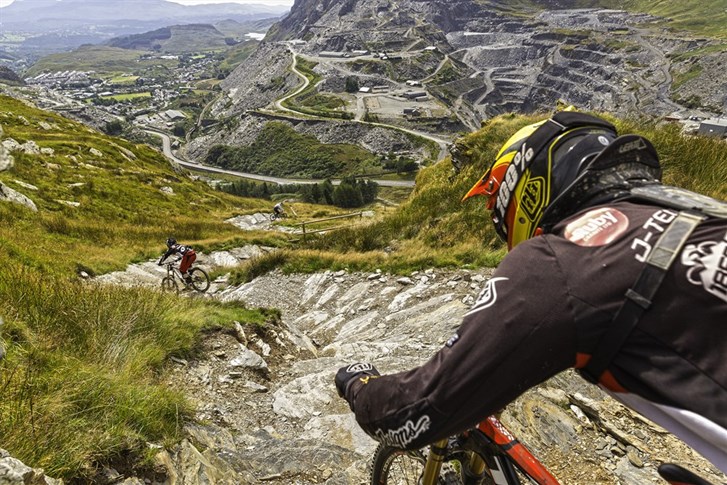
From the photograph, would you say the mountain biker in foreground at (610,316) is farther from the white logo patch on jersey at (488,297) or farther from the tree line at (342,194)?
the tree line at (342,194)

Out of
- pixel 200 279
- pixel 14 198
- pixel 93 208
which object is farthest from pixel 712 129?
pixel 93 208

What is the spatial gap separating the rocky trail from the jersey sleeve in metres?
3.35

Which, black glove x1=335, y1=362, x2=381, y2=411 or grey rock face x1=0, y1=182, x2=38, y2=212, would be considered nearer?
black glove x1=335, y1=362, x2=381, y2=411

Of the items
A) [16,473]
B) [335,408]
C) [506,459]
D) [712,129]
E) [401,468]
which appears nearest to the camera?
[16,473]

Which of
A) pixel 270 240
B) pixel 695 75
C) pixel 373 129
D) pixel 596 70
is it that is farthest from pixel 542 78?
pixel 270 240

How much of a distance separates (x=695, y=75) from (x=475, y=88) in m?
81.3

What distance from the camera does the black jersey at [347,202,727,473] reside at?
1.46 m

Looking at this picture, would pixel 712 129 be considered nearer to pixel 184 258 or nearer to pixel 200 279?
pixel 200 279

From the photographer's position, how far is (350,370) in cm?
324

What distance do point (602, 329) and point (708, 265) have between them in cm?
43

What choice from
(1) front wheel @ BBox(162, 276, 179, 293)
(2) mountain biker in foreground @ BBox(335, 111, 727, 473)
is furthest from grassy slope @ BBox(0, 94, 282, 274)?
(2) mountain biker in foreground @ BBox(335, 111, 727, 473)

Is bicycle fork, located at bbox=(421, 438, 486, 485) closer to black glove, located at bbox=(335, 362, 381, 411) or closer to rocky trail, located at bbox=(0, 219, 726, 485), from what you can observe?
black glove, located at bbox=(335, 362, 381, 411)

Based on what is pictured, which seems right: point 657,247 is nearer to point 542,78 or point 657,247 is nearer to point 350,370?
point 350,370

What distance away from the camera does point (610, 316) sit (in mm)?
1573
